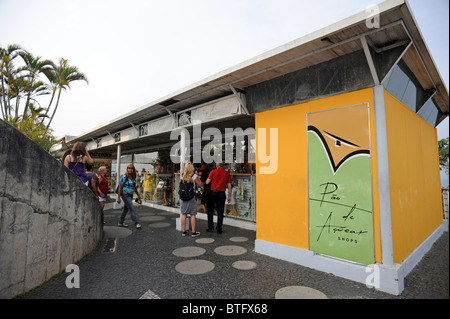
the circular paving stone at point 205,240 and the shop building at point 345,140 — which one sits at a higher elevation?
the shop building at point 345,140

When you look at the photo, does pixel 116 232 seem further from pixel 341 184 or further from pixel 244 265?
pixel 341 184

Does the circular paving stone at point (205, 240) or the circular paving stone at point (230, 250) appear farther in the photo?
the circular paving stone at point (205, 240)

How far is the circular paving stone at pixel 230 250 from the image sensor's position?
4.54 metres

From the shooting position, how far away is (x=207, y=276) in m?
3.51

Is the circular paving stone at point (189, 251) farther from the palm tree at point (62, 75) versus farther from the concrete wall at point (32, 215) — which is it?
the palm tree at point (62, 75)

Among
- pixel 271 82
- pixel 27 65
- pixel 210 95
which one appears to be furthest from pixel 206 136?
pixel 27 65

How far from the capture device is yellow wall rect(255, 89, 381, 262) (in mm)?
4051

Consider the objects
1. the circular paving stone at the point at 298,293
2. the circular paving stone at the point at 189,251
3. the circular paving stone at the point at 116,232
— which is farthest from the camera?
the circular paving stone at the point at 116,232

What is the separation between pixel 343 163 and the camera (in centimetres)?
366

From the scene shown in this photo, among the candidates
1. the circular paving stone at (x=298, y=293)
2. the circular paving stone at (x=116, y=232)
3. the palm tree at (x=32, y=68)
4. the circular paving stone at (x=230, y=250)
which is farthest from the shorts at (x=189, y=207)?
the palm tree at (x=32, y=68)

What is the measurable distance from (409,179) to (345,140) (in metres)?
1.74

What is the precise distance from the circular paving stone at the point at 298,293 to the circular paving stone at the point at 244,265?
33.4 inches
